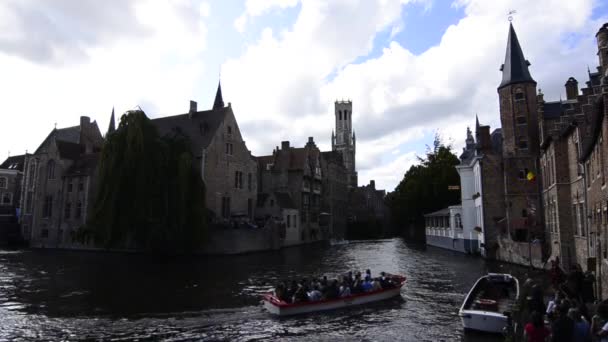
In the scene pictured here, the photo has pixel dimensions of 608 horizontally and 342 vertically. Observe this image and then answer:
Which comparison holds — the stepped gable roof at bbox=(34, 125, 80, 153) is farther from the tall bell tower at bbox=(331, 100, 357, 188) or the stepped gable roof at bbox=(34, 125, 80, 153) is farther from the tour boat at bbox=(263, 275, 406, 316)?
the tall bell tower at bbox=(331, 100, 357, 188)

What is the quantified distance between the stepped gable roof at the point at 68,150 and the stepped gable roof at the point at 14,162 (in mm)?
24469

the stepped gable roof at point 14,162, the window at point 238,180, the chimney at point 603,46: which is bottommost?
the window at point 238,180

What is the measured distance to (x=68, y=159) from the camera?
57.4 meters

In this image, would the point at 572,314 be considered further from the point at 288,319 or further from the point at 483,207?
the point at 483,207

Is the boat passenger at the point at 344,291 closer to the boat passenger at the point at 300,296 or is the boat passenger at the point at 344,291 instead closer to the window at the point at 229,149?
the boat passenger at the point at 300,296

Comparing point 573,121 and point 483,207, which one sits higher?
point 573,121

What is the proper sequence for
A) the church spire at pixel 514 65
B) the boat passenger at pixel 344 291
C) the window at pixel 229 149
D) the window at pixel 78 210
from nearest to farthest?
the boat passenger at pixel 344 291, the church spire at pixel 514 65, the window at pixel 229 149, the window at pixel 78 210

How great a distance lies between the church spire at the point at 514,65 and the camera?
37.4m

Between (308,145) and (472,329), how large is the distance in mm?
60130

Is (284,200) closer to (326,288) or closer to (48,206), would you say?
(48,206)

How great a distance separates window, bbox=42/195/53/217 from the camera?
5644 cm

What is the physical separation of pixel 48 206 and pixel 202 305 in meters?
47.3

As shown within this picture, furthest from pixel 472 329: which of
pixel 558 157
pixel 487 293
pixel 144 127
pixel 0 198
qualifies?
pixel 0 198

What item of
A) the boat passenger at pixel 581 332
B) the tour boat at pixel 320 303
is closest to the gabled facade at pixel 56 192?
the tour boat at pixel 320 303
